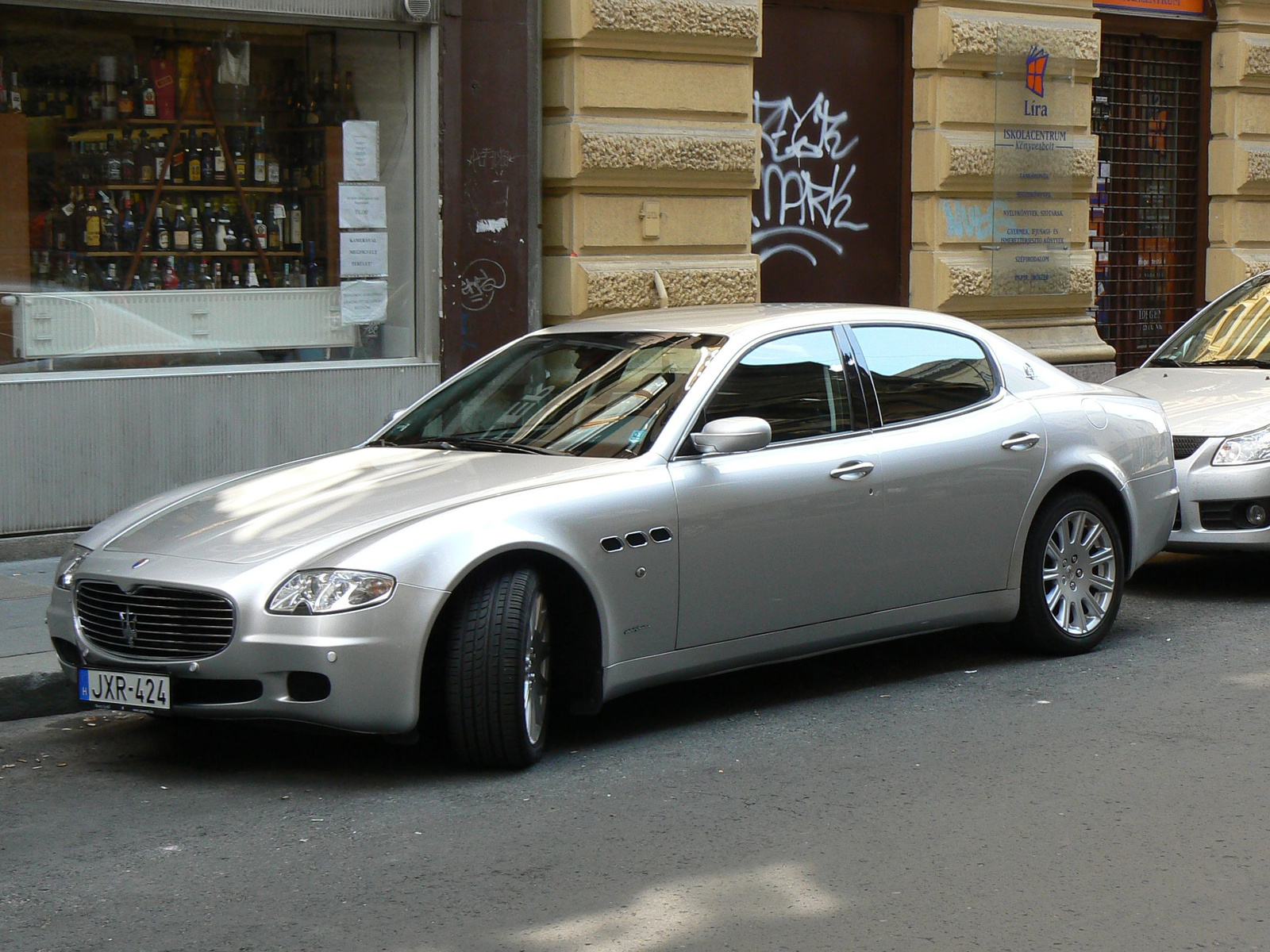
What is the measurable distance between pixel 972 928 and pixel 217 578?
8.00 feet

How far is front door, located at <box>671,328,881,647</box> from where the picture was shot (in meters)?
5.92

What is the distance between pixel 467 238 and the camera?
11117 millimetres

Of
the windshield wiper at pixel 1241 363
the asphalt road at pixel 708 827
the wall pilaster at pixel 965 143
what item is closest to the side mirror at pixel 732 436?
the asphalt road at pixel 708 827

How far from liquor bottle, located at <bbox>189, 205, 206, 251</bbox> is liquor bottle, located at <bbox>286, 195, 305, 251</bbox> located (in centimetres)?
56

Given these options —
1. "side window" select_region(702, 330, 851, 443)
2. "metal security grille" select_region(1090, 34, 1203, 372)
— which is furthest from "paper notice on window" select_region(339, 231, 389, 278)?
"metal security grille" select_region(1090, 34, 1203, 372)

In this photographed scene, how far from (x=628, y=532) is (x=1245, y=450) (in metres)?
4.04

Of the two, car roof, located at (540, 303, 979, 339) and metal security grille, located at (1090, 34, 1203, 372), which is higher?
metal security grille, located at (1090, 34, 1203, 372)

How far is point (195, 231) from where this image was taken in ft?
34.2

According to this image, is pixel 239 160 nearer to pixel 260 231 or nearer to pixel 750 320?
pixel 260 231

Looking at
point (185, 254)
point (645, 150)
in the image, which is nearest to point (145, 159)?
point (185, 254)

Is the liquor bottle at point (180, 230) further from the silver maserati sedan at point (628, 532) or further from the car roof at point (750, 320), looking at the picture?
the car roof at point (750, 320)

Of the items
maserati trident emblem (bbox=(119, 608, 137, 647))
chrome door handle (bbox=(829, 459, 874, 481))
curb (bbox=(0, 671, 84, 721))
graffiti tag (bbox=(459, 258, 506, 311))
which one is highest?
graffiti tag (bbox=(459, 258, 506, 311))

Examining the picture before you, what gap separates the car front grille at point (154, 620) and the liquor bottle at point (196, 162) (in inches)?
206

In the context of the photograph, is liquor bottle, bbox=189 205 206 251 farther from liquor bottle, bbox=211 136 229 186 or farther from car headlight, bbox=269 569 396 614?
car headlight, bbox=269 569 396 614
